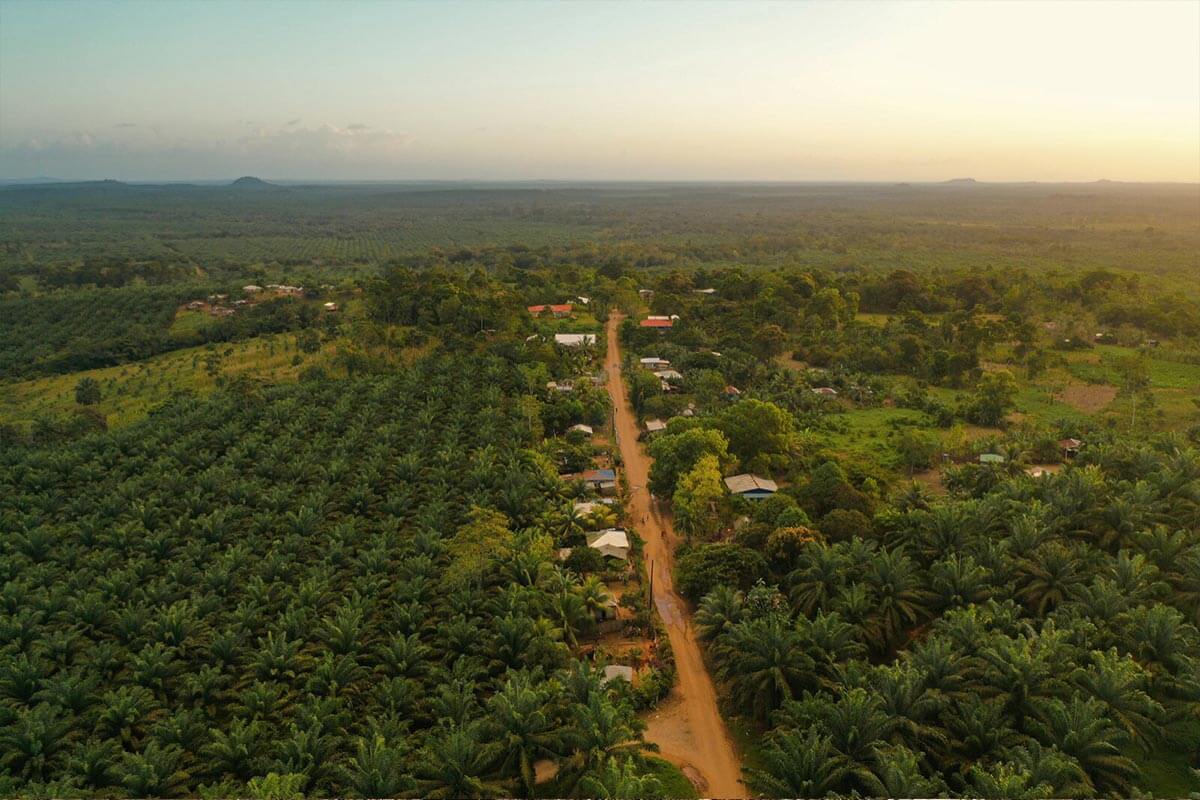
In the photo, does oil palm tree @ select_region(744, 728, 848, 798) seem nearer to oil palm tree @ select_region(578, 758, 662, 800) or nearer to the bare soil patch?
oil palm tree @ select_region(578, 758, 662, 800)

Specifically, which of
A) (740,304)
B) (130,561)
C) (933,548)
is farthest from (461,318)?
(933,548)

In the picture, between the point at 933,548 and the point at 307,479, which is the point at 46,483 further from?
the point at 933,548

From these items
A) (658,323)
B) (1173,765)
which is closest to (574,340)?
(658,323)

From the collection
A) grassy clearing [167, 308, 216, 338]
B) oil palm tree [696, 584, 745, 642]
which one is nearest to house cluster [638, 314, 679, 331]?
oil palm tree [696, 584, 745, 642]

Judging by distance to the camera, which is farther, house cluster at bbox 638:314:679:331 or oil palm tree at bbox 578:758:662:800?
house cluster at bbox 638:314:679:331

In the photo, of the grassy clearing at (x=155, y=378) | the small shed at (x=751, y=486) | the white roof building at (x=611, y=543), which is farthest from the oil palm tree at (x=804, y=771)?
the grassy clearing at (x=155, y=378)

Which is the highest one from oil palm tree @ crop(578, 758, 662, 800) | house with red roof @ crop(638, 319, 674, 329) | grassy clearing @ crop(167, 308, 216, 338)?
house with red roof @ crop(638, 319, 674, 329)

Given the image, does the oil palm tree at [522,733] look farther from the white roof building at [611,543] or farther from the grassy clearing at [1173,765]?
the grassy clearing at [1173,765]

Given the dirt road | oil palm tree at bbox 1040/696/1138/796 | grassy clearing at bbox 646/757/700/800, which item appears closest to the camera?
oil palm tree at bbox 1040/696/1138/796
